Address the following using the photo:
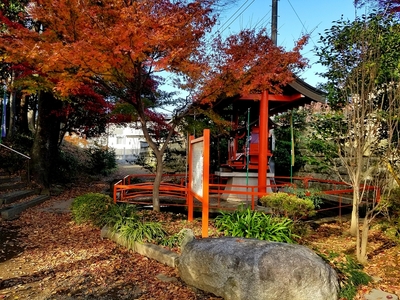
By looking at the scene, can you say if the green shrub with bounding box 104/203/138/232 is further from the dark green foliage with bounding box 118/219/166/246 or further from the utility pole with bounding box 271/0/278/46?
the utility pole with bounding box 271/0/278/46

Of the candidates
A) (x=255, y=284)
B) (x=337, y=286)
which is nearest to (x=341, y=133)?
(x=337, y=286)

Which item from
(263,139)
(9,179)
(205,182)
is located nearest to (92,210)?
(205,182)

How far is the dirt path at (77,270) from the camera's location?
4465 mm

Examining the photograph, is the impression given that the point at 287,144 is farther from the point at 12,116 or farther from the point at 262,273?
the point at 12,116

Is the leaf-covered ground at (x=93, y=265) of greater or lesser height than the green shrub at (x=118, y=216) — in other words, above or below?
below

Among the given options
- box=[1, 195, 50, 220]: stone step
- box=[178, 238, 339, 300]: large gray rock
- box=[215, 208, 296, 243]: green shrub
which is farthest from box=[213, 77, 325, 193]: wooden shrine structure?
box=[1, 195, 50, 220]: stone step

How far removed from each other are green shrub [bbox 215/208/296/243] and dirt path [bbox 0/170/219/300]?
149cm

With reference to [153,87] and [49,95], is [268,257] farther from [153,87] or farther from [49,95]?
[153,87]

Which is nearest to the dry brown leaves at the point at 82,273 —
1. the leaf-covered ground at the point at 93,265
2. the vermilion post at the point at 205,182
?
the leaf-covered ground at the point at 93,265

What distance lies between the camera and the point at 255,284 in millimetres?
4082

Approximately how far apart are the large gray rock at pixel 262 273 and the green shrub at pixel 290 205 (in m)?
2.37

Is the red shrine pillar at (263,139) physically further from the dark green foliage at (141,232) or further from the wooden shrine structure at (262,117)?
the dark green foliage at (141,232)

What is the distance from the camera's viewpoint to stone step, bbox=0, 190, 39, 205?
10.1m

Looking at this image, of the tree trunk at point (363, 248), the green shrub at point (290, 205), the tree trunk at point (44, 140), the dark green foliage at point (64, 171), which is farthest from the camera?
the dark green foliage at point (64, 171)
